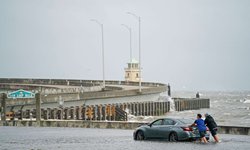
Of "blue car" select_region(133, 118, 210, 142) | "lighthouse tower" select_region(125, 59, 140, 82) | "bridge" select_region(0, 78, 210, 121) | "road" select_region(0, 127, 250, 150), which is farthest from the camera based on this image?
"lighthouse tower" select_region(125, 59, 140, 82)

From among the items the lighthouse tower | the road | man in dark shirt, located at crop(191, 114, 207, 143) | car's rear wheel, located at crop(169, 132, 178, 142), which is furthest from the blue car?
the lighthouse tower

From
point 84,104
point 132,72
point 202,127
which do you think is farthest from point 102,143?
point 132,72

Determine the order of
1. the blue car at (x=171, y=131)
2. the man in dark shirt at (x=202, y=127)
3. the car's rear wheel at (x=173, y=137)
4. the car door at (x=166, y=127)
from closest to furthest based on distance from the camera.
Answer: the man in dark shirt at (x=202, y=127) → the blue car at (x=171, y=131) → the car's rear wheel at (x=173, y=137) → the car door at (x=166, y=127)

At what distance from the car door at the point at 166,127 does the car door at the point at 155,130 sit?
0.47ft

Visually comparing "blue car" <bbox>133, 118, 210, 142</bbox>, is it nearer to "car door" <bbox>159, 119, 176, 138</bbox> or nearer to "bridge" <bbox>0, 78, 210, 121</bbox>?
"car door" <bbox>159, 119, 176, 138</bbox>

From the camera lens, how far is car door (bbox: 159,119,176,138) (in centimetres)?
3155

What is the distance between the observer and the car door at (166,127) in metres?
31.5

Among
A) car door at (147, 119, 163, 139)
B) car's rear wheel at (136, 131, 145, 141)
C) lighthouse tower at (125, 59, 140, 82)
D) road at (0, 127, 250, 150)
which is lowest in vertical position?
road at (0, 127, 250, 150)

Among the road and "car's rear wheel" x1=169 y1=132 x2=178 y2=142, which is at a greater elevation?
"car's rear wheel" x1=169 y1=132 x2=178 y2=142

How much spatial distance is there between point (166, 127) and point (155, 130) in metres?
0.75

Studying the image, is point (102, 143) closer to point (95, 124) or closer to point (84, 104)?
point (95, 124)

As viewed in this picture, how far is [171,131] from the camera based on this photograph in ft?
103

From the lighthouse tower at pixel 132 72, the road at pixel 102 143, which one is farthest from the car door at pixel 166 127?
the lighthouse tower at pixel 132 72

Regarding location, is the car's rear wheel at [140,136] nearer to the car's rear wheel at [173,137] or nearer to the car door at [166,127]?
the car door at [166,127]
